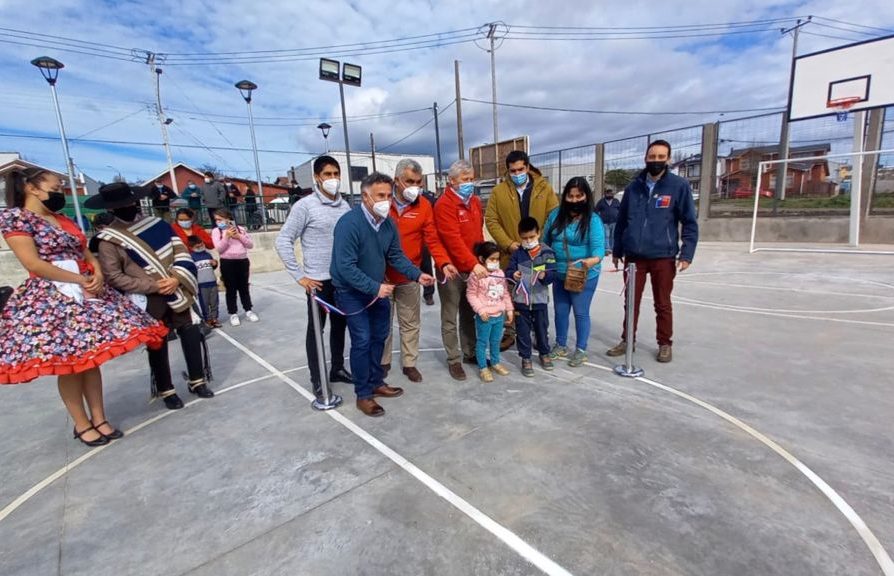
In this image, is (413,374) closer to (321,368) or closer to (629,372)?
(321,368)

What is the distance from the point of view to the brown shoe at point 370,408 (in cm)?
336

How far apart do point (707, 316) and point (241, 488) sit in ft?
18.2

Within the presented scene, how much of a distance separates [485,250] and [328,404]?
1842 millimetres

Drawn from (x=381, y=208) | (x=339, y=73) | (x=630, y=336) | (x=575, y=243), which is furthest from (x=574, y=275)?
(x=339, y=73)

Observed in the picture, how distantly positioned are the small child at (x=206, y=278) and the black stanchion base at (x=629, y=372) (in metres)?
5.47

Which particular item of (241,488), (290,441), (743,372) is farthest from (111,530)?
(743,372)

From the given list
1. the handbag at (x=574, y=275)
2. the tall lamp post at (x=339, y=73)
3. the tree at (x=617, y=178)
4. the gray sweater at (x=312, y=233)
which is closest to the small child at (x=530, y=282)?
the handbag at (x=574, y=275)

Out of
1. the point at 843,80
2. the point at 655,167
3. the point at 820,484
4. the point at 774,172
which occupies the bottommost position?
the point at 820,484

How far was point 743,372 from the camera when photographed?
12.6 ft

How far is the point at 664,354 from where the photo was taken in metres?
4.18

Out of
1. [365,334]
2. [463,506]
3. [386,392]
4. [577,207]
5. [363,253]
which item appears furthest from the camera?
[577,207]

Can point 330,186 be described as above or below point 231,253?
above

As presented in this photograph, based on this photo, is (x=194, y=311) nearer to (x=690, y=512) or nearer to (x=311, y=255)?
(x=311, y=255)

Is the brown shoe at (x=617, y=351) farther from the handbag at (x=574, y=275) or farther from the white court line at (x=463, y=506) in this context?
the white court line at (x=463, y=506)
